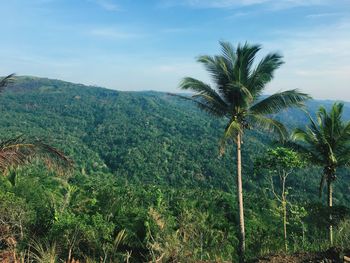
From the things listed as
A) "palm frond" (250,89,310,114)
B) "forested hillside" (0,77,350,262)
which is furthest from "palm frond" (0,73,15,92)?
"palm frond" (250,89,310,114)

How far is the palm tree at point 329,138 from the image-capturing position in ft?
51.5

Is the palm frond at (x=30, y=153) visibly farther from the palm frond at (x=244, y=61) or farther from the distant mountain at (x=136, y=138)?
the distant mountain at (x=136, y=138)

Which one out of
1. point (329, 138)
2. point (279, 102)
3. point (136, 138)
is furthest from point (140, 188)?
point (136, 138)

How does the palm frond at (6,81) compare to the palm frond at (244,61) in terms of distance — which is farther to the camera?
the palm frond at (244,61)

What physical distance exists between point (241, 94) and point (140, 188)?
1768 inches

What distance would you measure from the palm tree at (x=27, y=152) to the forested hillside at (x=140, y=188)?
31 centimetres

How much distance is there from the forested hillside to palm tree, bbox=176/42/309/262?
310 cm

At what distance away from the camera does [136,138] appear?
410 ft

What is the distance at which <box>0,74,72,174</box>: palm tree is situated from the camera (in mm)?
8125

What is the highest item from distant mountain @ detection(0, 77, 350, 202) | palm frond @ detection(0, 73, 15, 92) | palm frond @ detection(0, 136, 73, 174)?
palm frond @ detection(0, 73, 15, 92)

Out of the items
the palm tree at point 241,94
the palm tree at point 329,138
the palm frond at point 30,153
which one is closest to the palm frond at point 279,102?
the palm tree at point 241,94

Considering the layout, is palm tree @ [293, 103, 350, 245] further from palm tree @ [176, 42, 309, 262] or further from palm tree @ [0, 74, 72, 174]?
palm tree @ [0, 74, 72, 174]

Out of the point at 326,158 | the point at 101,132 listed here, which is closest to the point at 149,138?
the point at 101,132

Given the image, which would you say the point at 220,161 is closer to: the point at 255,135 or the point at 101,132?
the point at 255,135
